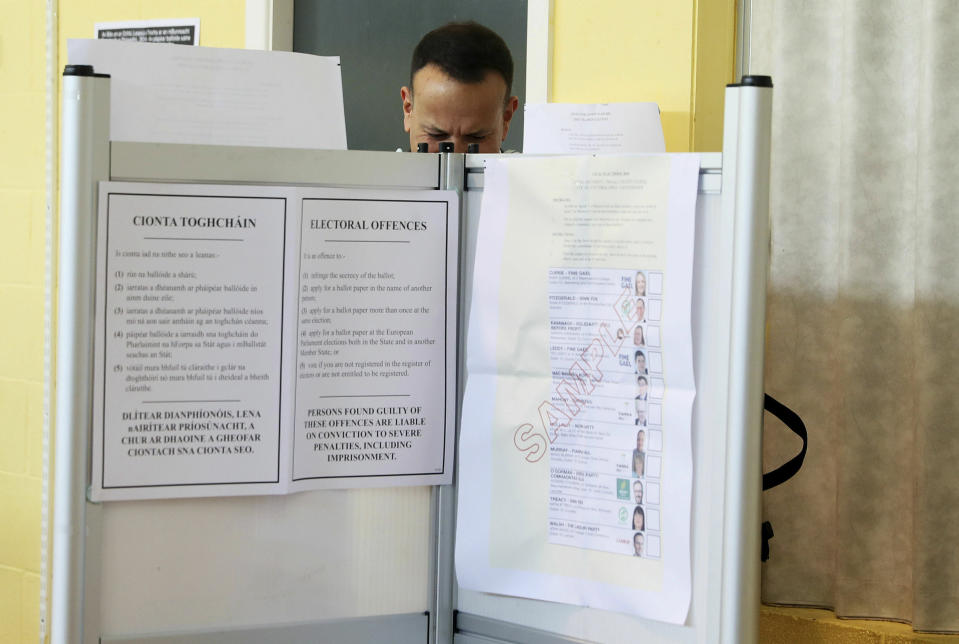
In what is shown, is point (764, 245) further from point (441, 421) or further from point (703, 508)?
point (441, 421)

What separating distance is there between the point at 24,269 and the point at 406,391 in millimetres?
1891

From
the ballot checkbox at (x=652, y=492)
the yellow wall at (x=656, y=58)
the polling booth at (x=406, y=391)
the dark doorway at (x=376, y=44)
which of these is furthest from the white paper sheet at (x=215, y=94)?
the dark doorway at (x=376, y=44)

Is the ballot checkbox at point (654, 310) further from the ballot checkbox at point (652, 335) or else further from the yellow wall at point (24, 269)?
the yellow wall at point (24, 269)

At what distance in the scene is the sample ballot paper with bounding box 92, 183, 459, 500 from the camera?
0.81 meters

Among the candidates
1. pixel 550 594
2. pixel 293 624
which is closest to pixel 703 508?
pixel 550 594

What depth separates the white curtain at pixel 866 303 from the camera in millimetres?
1499

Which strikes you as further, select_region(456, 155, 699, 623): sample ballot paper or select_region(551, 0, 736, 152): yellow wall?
select_region(551, 0, 736, 152): yellow wall

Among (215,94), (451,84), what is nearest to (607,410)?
(215,94)

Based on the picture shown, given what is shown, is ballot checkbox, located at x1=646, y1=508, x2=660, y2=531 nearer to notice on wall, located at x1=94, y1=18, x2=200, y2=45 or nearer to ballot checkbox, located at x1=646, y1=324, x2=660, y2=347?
ballot checkbox, located at x1=646, y1=324, x2=660, y2=347

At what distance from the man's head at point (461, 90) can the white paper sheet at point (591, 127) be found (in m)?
0.16

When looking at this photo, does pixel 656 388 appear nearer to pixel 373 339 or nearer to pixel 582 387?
pixel 582 387

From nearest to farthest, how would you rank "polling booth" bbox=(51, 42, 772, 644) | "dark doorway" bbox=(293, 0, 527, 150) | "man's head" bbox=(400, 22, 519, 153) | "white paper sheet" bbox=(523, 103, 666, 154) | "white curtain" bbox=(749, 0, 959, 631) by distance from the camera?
1. "polling booth" bbox=(51, 42, 772, 644)
2. "white curtain" bbox=(749, 0, 959, 631)
3. "man's head" bbox=(400, 22, 519, 153)
4. "white paper sheet" bbox=(523, 103, 666, 154)
5. "dark doorway" bbox=(293, 0, 527, 150)

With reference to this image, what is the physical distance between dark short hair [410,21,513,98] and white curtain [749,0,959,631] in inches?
17.9

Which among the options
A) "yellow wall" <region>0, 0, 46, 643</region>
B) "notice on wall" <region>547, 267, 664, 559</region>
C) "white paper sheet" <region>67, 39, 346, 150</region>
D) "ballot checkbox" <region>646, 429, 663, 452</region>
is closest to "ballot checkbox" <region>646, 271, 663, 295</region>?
"notice on wall" <region>547, 267, 664, 559</region>
